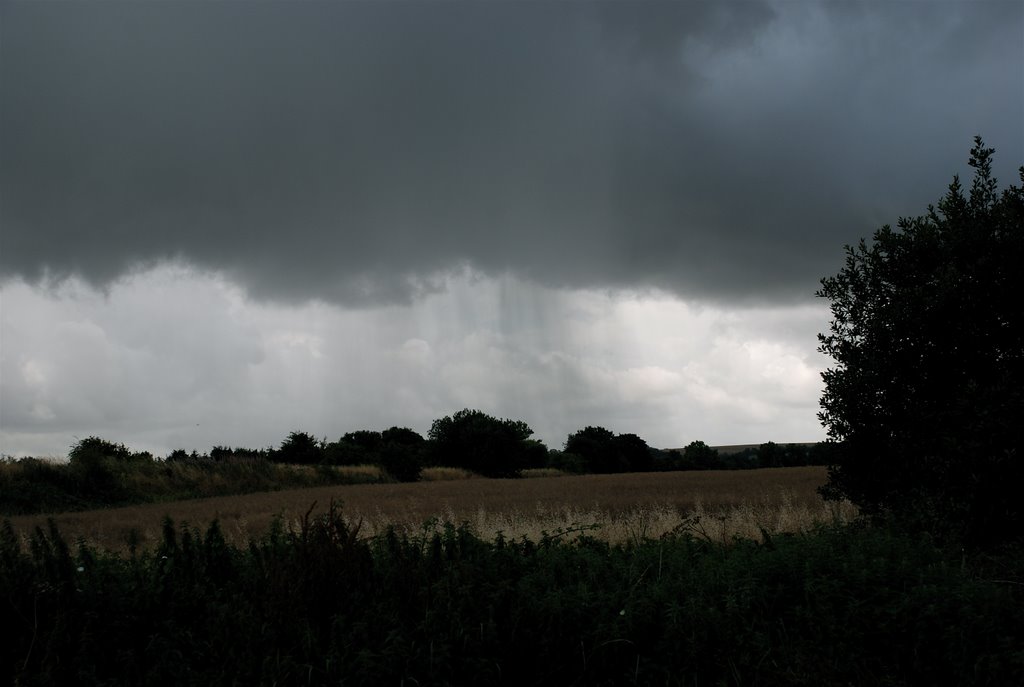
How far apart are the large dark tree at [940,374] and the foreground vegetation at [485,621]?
2.25 meters

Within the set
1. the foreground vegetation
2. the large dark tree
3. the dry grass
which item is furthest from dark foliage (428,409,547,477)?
the foreground vegetation

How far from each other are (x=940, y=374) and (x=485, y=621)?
867 centimetres

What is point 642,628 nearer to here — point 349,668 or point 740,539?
point 349,668

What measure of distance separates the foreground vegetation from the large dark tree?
2252 millimetres

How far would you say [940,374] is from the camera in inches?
476

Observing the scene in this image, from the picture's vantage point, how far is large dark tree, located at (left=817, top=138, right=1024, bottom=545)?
34.8ft

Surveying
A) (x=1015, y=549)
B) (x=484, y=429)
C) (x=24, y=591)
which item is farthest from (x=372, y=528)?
(x=484, y=429)

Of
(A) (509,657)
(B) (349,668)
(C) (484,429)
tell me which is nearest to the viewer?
(B) (349,668)

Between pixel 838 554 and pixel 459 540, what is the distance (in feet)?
14.4

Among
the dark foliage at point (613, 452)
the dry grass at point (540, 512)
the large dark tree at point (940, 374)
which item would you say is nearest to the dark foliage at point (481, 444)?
the dark foliage at point (613, 452)

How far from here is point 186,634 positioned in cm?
705

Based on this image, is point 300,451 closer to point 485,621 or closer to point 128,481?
point 128,481

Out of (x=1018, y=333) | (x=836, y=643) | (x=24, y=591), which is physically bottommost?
(x=836, y=643)

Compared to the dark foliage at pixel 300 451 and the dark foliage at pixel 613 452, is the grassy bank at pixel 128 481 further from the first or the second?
the dark foliage at pixel 613 452
